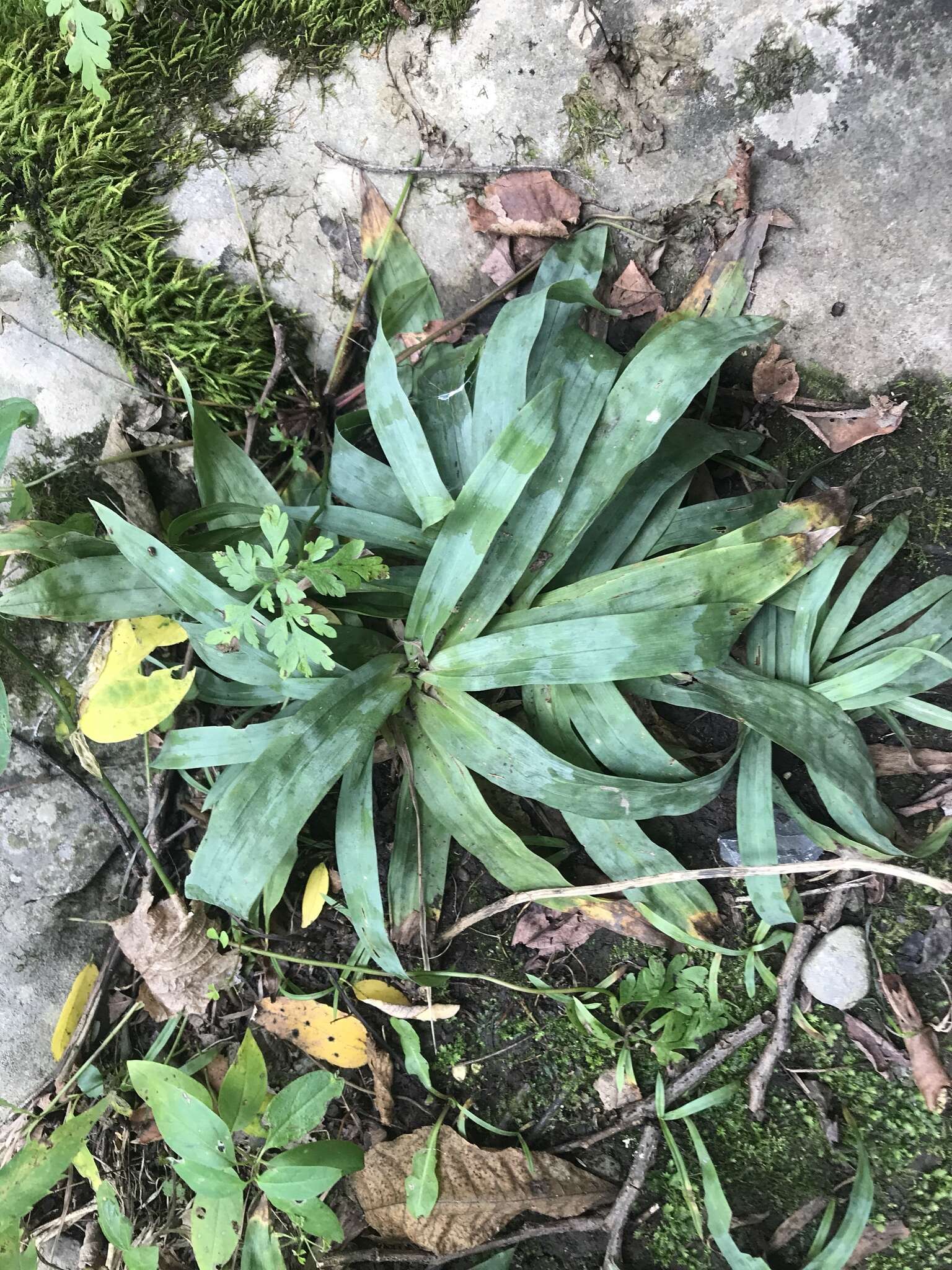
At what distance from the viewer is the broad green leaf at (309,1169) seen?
5.09ft

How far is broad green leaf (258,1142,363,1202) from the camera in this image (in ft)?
5.09

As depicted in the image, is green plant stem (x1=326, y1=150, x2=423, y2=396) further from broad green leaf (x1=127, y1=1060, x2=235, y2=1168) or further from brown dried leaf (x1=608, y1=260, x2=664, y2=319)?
broad green leaf (x1=127, y1=1060, x2=235, y2=1168)

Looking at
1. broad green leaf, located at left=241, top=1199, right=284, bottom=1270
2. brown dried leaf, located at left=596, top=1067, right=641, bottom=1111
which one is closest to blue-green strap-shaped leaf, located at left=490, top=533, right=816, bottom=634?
brown dried leaf, located at left=596, top=1067, right=641, bottom=1111

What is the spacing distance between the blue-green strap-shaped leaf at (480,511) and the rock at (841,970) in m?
1.12

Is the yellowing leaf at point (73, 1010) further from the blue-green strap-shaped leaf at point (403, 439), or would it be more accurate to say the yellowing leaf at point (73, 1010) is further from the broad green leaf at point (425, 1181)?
the blue-green strap-shaped leaf at point (403, 439)

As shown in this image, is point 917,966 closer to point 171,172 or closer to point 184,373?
point 184,373

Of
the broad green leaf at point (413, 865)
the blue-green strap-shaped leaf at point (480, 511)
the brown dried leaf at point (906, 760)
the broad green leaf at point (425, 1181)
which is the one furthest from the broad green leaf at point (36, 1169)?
the brown dried leaf at point (906, 760)

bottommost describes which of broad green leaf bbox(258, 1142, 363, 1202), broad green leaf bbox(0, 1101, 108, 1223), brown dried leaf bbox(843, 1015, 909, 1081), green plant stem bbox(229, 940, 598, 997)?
broad green leaf bbox(0, 1101, 108, 1223)

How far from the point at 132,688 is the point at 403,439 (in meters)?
0.85

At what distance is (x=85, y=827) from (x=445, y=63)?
7.00 feet

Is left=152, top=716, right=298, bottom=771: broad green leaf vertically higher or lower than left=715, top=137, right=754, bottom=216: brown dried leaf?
lower

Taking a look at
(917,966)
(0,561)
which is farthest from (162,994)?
(917,966)

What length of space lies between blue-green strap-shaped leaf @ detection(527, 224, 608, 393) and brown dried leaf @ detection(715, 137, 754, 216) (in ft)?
0.96

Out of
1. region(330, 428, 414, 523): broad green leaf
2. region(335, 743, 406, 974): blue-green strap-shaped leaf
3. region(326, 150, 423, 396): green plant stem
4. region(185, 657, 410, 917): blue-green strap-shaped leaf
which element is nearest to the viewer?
region(185, 657, 410, 917): blue-green strap-shaped leaf
